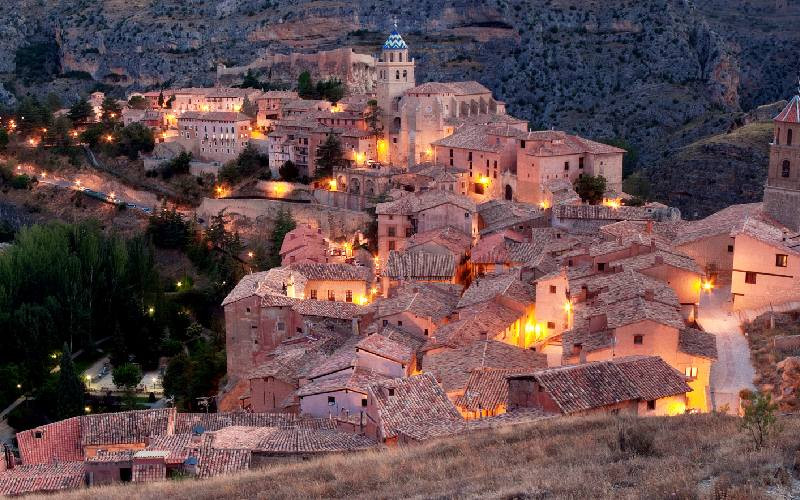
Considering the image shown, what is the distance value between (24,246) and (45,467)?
21811 millimetres

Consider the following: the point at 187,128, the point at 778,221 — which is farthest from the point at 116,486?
the point at 187,128

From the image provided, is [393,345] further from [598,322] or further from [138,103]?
[138,103]

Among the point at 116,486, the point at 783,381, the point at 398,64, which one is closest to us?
the point at 116,486

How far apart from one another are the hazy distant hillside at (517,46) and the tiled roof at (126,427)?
4204cm

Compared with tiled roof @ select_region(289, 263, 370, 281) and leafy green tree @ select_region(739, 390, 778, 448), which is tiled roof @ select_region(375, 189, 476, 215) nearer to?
tiled roof @ select_region(289, 263, 370, 281)

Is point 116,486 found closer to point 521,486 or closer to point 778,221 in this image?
point 521,486

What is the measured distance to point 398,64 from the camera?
144 ft

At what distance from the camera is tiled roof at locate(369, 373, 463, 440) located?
53.5 ft

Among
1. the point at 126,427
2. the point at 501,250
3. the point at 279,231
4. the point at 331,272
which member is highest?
the point at 501,250

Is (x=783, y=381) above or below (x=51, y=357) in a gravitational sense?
above

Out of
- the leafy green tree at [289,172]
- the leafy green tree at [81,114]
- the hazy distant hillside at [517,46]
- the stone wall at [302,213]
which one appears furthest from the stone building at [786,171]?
the leafy green tree at [81,114]

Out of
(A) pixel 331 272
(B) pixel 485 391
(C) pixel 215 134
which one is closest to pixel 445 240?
(A) pixel 331 272

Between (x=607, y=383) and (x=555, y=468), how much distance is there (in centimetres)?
480

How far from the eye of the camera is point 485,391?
18125 mm
